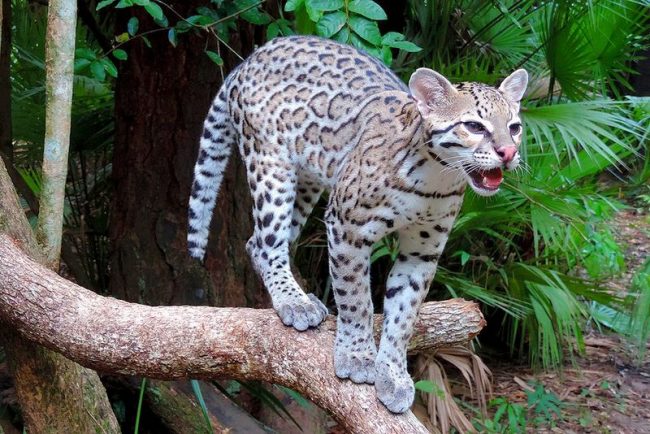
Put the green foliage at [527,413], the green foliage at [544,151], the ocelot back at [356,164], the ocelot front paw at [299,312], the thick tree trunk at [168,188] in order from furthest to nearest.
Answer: the green foliage at [527,413], the green foliage at [544,151], the thick tree trunk at [168,188], the ocelot front paw at [299,312], the ocelot back at [356,164]

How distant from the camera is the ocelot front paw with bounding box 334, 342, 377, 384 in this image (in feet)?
12.2

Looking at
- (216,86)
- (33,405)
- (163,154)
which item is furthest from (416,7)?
(33,405)

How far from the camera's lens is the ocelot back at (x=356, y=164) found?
3473mm

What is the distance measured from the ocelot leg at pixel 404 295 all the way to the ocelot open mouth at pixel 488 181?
620mm

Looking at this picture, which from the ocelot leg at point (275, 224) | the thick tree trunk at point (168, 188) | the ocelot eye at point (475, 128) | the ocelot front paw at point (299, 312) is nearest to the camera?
the ocelot eye at point (475, 128)

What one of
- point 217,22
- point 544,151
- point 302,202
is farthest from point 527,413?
point 217,22

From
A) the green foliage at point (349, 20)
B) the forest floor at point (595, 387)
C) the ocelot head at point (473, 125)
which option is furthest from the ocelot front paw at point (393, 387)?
the forest floor at point (595, 387)

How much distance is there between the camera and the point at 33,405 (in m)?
4.57

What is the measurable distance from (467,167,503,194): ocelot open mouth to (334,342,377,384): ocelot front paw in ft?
3.08

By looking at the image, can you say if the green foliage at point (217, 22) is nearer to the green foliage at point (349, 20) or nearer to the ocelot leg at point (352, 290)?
the green foliage at point (349, 20)

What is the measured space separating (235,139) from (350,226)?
126 cm

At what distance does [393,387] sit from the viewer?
12.2 feet

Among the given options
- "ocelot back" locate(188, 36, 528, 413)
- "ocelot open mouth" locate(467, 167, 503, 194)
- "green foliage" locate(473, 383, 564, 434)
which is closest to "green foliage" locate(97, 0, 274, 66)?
"ocelot back" locate(188, 36, 528, 413)

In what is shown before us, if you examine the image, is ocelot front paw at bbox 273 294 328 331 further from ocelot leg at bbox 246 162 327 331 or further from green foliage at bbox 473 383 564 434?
green foliage at bbox 473 383 564 434
